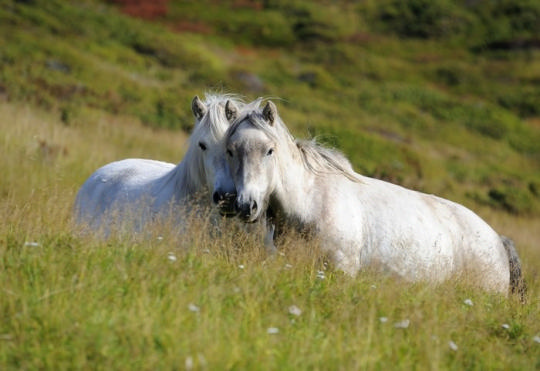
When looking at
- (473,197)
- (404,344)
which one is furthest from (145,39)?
(404,344)

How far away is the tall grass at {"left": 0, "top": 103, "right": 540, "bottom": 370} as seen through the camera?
384 cm

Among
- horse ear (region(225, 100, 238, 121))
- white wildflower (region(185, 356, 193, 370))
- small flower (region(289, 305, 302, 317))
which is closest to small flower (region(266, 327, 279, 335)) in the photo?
small flower (region(289, 305, 302, 317))

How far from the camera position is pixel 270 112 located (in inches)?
266

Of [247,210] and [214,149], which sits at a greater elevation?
[214,149]

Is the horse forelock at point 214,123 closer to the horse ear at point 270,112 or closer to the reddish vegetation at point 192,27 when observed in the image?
the horse ear at point 270,112

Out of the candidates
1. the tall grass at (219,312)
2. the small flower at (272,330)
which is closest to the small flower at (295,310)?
the tall grass at (219,312)

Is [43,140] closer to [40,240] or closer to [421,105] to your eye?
[40,240]

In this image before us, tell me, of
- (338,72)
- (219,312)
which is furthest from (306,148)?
(338,72)

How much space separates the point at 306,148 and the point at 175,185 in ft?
4.91

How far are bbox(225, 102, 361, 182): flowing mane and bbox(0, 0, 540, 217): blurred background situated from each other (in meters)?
0.31

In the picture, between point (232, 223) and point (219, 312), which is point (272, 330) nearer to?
point (219, 312)

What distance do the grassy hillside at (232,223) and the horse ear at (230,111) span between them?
43.2 inches

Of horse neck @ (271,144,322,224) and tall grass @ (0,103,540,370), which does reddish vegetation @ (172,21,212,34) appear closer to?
horse neck @ (271,144,322,224)

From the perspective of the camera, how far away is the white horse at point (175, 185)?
6.77 m
